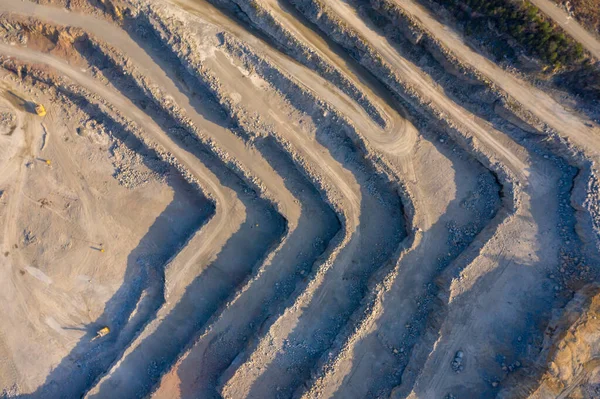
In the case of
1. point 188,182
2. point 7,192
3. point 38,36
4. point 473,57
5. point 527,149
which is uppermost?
point 473,57

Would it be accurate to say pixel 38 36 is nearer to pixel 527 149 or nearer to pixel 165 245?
pixel 165 245

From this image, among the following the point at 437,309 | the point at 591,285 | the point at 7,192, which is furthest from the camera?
the point at 7,192

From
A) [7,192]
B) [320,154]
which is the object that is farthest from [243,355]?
[7,192]

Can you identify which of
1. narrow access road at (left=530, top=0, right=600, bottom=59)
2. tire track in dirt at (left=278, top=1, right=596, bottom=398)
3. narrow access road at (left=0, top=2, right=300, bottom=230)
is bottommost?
narrow access road at (left=0, top=2, right=300, bottom=230)

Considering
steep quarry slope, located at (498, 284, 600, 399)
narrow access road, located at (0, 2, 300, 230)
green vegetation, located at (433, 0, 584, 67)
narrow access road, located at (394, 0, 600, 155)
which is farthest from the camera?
narrow access road, located at (0, 2, 300, 230)

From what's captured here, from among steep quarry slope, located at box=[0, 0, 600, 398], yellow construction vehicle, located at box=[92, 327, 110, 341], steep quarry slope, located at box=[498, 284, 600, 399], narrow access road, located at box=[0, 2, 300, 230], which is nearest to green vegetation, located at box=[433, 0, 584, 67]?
steep quarry slope, located at box=[0, 0, 600, 398]

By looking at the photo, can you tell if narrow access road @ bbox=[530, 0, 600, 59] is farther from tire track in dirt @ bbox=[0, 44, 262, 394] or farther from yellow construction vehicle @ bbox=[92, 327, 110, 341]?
yellow construction vehicle @ bbox=[92, 327, 110, 341]

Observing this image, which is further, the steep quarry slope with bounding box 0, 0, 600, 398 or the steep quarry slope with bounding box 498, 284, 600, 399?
the steep quarry slope with bounding box 0, 0, 600, 398
